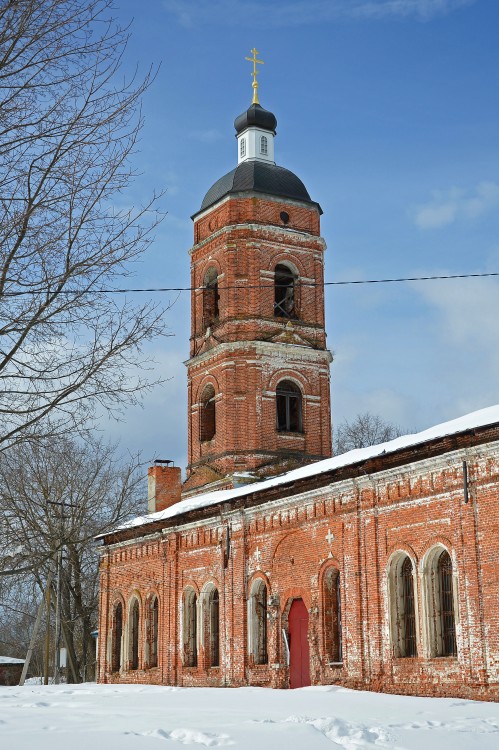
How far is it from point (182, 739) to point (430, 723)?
422cm

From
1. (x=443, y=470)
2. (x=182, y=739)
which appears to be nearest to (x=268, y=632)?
(x=443, y=470)

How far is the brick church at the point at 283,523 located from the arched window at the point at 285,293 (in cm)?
7

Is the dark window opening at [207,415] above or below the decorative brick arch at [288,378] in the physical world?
below

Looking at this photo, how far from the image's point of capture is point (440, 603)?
20438 mm

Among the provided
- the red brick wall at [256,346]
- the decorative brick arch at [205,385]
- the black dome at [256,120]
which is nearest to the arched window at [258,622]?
the red brick wall at [256,346]

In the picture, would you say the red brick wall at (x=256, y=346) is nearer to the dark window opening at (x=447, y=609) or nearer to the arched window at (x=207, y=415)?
the arched window at (x=207, y=415)

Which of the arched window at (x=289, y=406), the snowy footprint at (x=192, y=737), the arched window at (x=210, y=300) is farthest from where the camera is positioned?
the arched window at (x=210, y=300)

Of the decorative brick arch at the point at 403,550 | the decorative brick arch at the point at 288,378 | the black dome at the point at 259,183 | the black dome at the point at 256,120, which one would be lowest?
the decorative brick arch at the point at 403,550

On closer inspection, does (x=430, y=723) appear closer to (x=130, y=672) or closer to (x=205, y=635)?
(x=205, y=635)

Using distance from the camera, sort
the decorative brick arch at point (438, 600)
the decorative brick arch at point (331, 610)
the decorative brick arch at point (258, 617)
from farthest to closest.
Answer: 1. the decorative brick arch at point (258, 617)
2. the decorative brick arch at point (331, 610)
3. the decorative brick arch at point (438, 600)

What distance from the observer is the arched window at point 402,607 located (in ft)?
69.3

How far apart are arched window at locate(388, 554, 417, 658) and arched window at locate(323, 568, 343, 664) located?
2056 millimetres

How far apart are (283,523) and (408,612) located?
15.7 feet

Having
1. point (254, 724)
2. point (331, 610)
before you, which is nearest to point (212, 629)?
point (331, 610)
